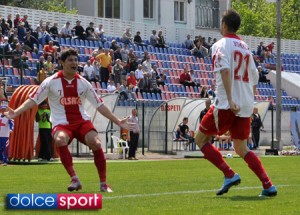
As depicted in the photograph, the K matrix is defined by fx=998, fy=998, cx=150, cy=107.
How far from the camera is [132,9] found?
6444 cm

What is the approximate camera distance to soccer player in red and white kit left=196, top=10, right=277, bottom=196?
12930mm

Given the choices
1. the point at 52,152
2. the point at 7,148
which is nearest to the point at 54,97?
the point at 7,148

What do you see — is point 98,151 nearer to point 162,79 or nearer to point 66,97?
point 66,97

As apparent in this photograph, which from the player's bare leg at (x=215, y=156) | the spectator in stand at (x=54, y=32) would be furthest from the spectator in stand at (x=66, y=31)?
the player's bare leg at (x=215, y=156)

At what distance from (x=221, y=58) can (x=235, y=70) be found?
274mm

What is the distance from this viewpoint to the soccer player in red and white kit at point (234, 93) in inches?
509

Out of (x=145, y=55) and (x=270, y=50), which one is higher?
(x=270, y=50)

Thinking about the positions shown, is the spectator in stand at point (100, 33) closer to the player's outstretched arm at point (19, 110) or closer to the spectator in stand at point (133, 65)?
the spectator in stand at point (133, 65)

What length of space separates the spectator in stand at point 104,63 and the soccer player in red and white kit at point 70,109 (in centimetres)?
2641

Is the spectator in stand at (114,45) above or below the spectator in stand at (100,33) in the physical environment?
below

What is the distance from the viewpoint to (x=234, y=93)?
1302 centimetres

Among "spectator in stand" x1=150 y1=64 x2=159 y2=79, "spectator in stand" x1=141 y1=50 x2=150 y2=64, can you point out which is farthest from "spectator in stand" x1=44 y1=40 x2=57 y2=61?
"spectator in stand" x1=150 y1=64 x2=159 y2=79

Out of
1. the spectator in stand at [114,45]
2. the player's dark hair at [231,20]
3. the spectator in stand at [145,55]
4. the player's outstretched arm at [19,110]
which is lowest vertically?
the player's outstretched arm at [19,110]

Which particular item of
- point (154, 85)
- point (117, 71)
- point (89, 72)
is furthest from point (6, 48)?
point (154, 85)
